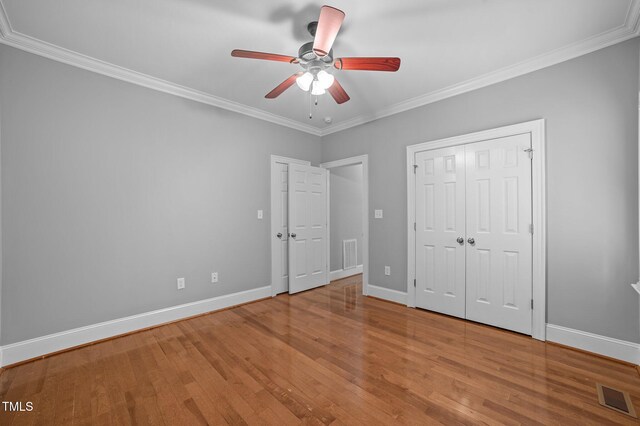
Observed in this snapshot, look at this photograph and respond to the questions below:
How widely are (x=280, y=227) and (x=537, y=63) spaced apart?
357 cm

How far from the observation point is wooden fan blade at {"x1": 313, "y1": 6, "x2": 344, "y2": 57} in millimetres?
1613

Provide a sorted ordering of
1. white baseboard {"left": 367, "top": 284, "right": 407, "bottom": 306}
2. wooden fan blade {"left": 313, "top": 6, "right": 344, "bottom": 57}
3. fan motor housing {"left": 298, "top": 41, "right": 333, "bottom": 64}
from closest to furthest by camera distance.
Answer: wooden fan blade {"left": 313, "top": 6, "right": 344, "bottom": 57}
fan motor housing {"left": 298, "top": 41, "right": 333, "bottom": 64}
white baseboard {"left": 367, "top": 284, "right": 407, "bottom": 306}

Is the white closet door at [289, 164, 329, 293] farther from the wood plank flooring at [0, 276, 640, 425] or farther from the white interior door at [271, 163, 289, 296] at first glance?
the wood plank flooring at [0, 276, 640, 425]

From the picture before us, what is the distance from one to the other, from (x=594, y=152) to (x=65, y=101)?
15.8 ft

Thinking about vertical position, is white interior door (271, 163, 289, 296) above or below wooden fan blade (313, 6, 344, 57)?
below

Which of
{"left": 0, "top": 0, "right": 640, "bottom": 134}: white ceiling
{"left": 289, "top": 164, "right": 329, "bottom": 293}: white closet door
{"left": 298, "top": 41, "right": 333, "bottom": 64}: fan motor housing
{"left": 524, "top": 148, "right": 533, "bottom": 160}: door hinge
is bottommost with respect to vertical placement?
{"left": 289, "top": 164, "right": 329, "bottom": 293}: white closet door

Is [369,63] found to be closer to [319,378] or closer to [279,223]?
[319,378]

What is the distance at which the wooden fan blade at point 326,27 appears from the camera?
1613 mm

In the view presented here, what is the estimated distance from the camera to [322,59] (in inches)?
87.9

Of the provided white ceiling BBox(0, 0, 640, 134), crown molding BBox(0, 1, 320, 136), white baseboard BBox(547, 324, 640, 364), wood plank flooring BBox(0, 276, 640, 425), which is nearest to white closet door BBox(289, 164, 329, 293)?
crown molding BBox(0, 1, 320, 136)

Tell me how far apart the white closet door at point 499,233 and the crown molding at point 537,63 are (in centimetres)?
66

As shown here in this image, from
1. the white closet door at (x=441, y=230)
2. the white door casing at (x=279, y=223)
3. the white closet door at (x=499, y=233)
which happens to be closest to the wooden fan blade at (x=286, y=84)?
the white door casing at (x=279, y=223)

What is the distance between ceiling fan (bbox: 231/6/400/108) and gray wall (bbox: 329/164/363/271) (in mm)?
2665

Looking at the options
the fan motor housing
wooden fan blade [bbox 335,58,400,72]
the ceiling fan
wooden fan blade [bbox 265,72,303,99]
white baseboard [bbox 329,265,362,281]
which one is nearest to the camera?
the ceiling fan
